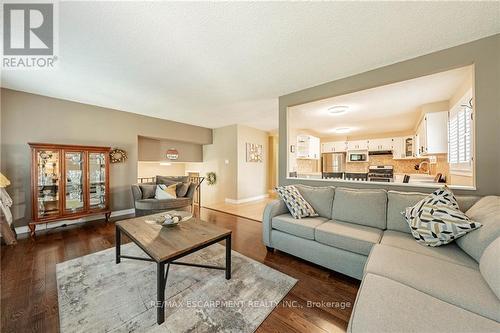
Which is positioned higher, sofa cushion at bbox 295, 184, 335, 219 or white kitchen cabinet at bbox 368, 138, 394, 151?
white kitchen cabinet at bbox 368, 138, 394, 151

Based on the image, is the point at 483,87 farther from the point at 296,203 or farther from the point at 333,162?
the point at 333,162

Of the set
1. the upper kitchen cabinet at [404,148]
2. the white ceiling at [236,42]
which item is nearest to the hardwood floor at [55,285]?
the white ceiling at [236,42]

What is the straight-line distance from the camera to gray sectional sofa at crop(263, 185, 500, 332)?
827 millimetres

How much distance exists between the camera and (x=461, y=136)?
2.44 meters

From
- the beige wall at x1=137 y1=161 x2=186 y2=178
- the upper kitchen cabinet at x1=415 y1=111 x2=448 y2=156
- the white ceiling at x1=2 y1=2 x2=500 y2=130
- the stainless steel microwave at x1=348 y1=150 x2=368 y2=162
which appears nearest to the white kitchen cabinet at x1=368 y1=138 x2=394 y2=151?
the stainless steel microwave at x1=348 y1=150 x2=368 y2=162

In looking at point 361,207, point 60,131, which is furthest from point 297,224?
point 60,131

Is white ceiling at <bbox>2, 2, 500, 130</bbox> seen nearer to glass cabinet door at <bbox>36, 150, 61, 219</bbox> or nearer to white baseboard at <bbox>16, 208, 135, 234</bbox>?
glass cabinet door at <bbox>36, 150, 61, 219</bbox>

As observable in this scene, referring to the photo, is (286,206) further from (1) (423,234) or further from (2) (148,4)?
(2) (148,4)

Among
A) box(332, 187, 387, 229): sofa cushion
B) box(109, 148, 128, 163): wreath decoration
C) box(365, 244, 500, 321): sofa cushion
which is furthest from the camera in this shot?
box(109, 148, 128, 163): wreath decoration

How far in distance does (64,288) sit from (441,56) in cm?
442

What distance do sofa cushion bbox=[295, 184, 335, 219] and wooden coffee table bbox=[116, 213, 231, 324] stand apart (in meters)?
1.25

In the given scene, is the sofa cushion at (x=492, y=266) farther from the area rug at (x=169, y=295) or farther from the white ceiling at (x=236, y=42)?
the white ceiling at (x=236, y=42)

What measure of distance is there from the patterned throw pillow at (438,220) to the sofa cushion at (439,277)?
286 mm

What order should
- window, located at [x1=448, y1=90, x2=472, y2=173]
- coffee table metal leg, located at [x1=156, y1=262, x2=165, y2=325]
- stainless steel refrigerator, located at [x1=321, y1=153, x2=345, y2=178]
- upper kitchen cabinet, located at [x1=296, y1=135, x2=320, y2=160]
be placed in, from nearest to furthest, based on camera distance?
coffee table metal leg, located at [x1=156, y1=262, x2=165, y2=325], window, located at [x1=448, y1=90, x2=472, y2=173], upper kitchen cabinet, located at [x1=296, y1=135, x2=320, y2=160], stainless steel refrigerator, located at [x1=321, y1=153, x2=345, y2=178]
